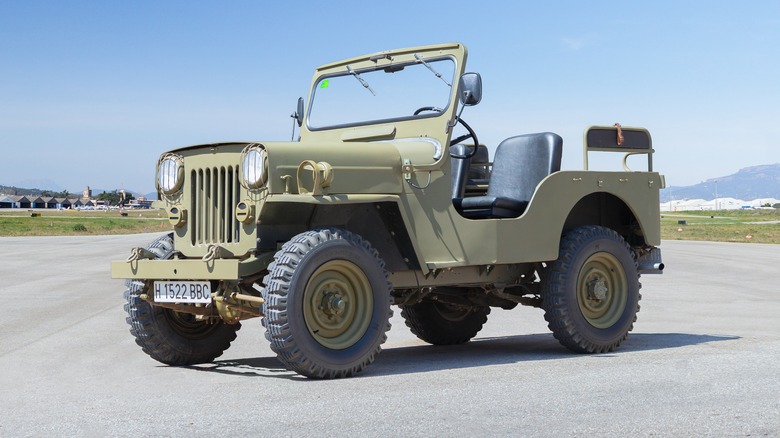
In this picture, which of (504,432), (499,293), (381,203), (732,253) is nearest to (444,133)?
(381,203)

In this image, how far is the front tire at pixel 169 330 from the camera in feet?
26.3

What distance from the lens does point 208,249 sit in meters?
7.37

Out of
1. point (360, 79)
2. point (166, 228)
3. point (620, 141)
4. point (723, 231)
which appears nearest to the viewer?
point (360, 79)

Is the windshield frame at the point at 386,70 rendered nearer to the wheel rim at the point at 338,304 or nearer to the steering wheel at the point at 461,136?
the steering wheel at the point at 461,136

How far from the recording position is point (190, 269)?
7332mm

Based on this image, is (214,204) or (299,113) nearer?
(214,204)

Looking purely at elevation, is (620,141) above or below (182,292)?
above

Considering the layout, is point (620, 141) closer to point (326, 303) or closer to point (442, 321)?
point (442, 321)

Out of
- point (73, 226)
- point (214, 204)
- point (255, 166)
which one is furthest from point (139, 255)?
point (73, 226)

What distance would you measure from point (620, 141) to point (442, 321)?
2.38 meters

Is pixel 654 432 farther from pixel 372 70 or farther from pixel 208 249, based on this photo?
pixel 372 70

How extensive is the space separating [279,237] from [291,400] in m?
1.67

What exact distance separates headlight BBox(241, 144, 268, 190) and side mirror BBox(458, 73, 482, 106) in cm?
174

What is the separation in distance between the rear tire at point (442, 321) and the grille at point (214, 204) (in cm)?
Result: 278
